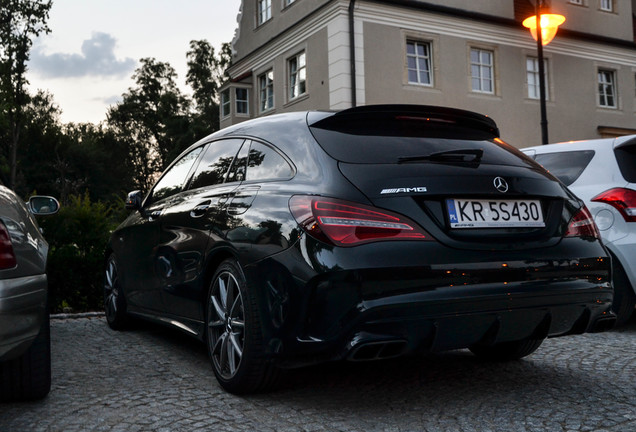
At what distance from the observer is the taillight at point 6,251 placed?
3.15 m

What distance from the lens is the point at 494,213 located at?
11.4 feet

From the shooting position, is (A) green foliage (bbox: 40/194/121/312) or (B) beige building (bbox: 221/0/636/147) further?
(B) beige building (bbox: 221/0/636/147)

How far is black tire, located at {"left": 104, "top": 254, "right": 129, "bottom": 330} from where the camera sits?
606 centimetres

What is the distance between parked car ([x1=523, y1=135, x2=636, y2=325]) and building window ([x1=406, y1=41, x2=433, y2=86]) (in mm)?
17540

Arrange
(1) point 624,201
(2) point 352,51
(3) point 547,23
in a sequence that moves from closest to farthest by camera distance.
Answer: (1) point 624,201 → (3) point 547,23 → (2) point 352,51

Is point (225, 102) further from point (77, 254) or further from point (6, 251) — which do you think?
point (6, 251)

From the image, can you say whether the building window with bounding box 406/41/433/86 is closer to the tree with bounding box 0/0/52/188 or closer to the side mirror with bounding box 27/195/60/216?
the side mirror with bounding box 27/195/60/216

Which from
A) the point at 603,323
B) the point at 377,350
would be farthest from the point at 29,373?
the point at 603,323

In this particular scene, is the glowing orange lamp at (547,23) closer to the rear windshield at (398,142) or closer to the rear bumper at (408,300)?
the rear windshield at (398,142)

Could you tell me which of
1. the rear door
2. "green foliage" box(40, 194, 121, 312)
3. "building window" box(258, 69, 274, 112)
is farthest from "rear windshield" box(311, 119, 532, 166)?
"building window" box(258, 69, 274, 112)

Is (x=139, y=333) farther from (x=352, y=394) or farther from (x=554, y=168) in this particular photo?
(x=554, y=168)

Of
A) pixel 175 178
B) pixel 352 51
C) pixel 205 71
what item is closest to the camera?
pixel 175 178

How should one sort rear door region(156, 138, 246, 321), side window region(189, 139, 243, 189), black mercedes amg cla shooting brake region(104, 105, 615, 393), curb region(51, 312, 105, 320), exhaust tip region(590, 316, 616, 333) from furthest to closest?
curb region(51, 312, 105, 320) → side window region(189, 139, 243, 189) → rear door region(156, 138, 246, 321) → exhaust tip region(590, 316, 616, 333) → black mercedes amg cla shooting brake region(104, 105, 615, 393)

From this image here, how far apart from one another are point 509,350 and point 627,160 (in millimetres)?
2013
